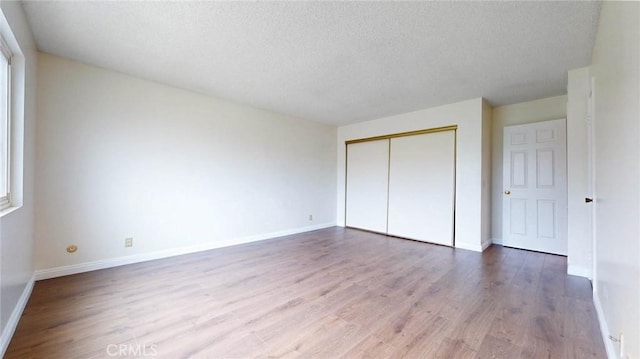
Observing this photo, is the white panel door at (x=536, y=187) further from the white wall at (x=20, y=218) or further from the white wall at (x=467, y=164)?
the white wall at (x=20, y=218)

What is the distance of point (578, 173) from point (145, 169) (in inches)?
204

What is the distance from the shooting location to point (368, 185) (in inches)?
208

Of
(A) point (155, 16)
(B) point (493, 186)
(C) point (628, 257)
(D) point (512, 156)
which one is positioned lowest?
(C) point (628, 257)

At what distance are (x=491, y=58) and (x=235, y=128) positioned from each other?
3.51m

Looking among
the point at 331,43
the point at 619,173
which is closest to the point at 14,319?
the point at 331,43

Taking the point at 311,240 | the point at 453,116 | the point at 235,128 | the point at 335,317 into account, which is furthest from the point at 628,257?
the point at 235,128

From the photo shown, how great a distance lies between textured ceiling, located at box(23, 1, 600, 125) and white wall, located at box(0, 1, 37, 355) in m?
0.23

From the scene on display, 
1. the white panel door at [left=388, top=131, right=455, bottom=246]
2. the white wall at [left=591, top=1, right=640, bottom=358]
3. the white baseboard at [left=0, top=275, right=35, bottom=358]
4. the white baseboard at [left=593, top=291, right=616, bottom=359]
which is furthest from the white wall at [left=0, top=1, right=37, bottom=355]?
the white panel door at [left=388, top=131, right=455, bottom=246]

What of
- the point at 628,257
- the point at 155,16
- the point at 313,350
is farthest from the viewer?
the point at 155,16

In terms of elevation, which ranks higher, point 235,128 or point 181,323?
point 235,128

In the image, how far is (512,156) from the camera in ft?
12.9

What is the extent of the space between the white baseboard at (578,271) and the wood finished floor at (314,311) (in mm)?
147

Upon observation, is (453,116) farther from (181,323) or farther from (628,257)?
(181,323)

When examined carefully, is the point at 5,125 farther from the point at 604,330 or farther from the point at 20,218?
the point at 604,330
